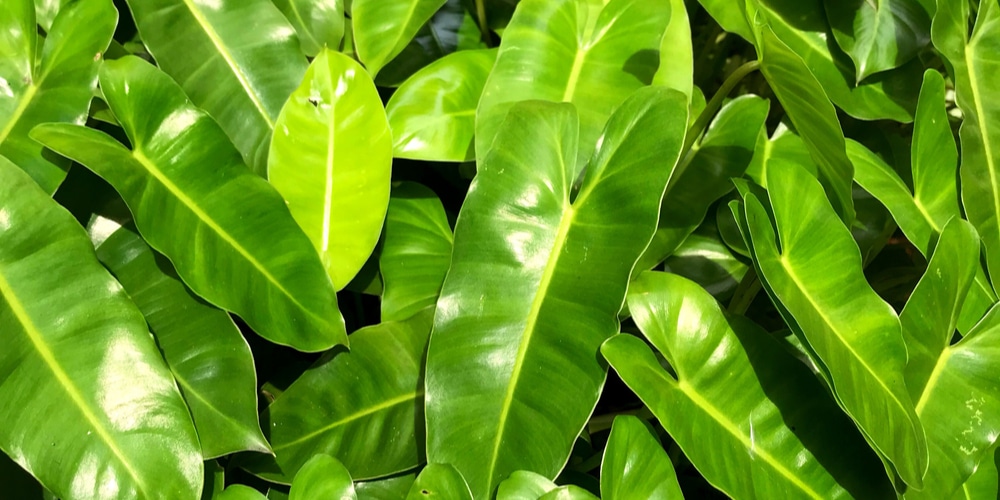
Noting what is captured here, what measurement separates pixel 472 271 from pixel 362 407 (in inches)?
8.3

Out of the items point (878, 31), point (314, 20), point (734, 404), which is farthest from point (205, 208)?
point (878, 31)

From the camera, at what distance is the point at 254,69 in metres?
0.95

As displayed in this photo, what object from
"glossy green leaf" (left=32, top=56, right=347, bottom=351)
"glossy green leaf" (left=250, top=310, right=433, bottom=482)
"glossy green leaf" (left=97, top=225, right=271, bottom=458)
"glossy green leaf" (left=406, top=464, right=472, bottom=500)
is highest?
"glossy green leaf" (left=32, top=56, right=347, bottom=351)

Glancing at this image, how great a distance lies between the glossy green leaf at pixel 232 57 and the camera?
938 mm

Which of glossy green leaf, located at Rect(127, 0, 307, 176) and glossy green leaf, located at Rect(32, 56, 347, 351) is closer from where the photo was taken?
glossy green leaf, located at Rect(32, 56, 347, 351)

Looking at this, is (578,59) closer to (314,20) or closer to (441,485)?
(314,20)

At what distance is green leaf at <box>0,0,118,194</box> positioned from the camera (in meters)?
0.85

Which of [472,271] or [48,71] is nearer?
[472,271]

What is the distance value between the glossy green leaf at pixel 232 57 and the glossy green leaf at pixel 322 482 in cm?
40

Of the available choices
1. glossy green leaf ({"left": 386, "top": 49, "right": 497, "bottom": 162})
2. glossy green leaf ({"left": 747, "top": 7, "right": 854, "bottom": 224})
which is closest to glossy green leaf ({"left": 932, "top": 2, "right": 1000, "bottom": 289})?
glossy green leaf ({"left": 747, "top": 7, "right": 854, "bottom": 224})

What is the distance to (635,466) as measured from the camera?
74 centimetres

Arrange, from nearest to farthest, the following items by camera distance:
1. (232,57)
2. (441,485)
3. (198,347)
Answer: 1. (441,485)
2. (198,347)
3. (232,57)

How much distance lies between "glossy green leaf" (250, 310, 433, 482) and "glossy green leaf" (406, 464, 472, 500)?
5.8 inches

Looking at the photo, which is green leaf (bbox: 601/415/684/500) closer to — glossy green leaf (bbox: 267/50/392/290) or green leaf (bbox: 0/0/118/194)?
glossy green leaf (bbox: 267/50/392/290)
